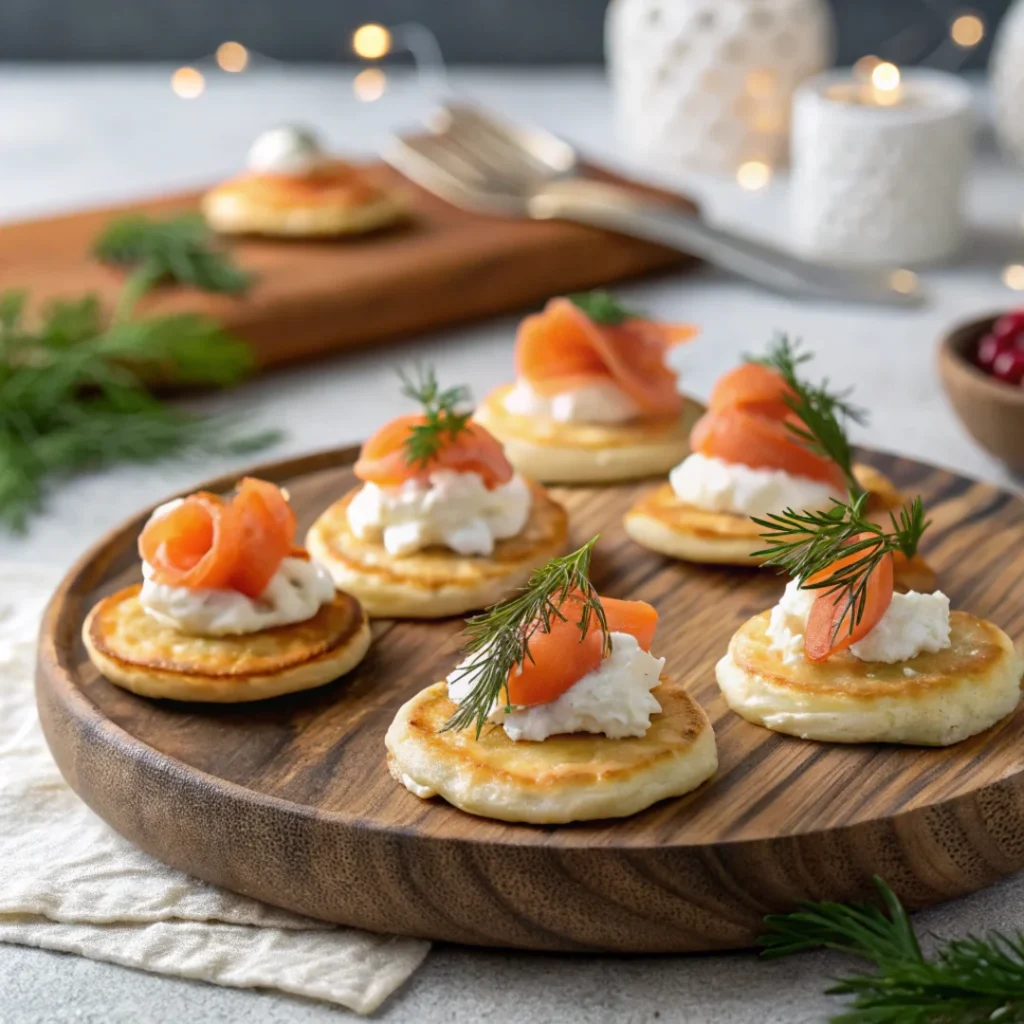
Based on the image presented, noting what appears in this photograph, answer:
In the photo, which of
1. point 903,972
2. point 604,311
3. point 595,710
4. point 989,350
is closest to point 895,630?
point 595,710

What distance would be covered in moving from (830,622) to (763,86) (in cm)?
395

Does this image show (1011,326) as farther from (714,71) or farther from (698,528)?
(714,71)

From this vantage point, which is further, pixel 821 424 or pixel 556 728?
pixel 821 424

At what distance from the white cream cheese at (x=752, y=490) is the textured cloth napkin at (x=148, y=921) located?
118cm

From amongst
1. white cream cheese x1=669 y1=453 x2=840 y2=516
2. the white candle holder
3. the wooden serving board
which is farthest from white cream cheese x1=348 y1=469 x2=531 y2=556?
the white candle holder

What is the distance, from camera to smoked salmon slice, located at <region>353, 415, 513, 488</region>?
3.07 m

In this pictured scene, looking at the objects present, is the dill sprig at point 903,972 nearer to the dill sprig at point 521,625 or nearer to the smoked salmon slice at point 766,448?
the dill sprig at point 521,625

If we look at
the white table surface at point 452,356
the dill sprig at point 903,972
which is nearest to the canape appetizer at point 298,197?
the white table surface at point 452,356

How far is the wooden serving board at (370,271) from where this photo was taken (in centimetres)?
475

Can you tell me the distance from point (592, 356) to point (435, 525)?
760 millimetres

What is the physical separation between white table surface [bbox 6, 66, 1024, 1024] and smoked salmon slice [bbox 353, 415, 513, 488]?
101 cm

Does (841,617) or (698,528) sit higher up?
(841,617)

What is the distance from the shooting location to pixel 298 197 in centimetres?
527

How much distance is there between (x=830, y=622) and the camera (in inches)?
99.7
